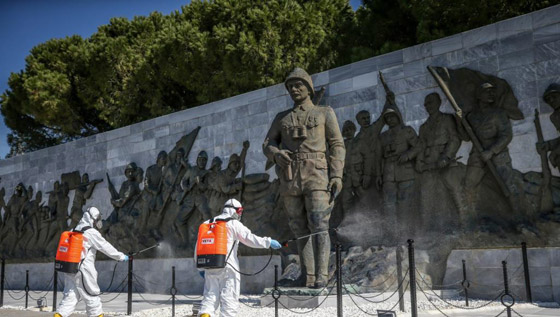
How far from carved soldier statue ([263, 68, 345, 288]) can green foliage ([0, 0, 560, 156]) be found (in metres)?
10.8

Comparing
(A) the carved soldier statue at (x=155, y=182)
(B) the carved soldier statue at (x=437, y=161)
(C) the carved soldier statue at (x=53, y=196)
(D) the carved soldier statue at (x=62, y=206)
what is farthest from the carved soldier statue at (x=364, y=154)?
(C) the carved soldier statue at (x=53, y=196)

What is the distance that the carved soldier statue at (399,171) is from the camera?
9.45 metres

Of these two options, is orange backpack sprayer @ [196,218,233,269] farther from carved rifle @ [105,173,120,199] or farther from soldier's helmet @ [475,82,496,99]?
carved rifle @ [105,173,120,199]

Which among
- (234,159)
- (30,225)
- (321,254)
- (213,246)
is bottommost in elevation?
(321,254)

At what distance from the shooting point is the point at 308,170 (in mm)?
7945

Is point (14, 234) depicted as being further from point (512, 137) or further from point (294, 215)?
point (512, 137)

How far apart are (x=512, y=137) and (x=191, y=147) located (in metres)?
7.28

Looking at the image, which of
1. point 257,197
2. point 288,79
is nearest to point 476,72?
point 288,79

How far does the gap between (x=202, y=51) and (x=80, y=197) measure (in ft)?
28.8

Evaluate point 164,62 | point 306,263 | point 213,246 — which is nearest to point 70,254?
point 213,246

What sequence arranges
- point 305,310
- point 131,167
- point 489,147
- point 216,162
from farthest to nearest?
point 131,167, point 216,162, point 489,147, point 305,310

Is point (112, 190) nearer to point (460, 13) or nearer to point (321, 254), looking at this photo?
point (321, 254)

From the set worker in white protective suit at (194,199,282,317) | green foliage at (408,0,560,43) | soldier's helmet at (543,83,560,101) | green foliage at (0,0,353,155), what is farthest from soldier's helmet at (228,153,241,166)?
green foliage at (0,0,353,155)

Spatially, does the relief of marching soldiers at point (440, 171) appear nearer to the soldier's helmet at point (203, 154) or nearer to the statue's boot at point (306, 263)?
the soldier's helmet at point (203, 154)
